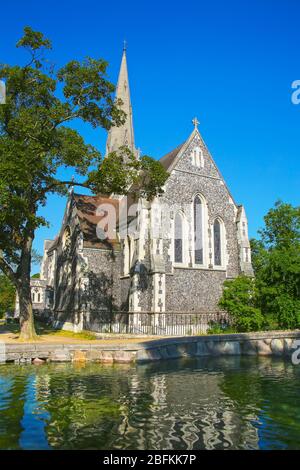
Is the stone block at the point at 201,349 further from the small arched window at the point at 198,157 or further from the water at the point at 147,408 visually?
the small arched window at the point at 198,157

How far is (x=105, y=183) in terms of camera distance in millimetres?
20297

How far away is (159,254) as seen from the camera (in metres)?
24.5

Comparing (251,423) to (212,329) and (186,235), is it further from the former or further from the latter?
(186,235)

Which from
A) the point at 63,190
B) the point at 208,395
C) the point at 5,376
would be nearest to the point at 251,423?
the point at 208,395

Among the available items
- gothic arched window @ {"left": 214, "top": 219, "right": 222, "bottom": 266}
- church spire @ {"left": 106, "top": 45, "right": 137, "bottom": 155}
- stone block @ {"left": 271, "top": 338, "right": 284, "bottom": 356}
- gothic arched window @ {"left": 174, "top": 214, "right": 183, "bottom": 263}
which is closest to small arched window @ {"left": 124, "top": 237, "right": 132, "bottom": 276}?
gothic arched window @ {"left": 174, "top": 214, "right": 183, "bottom": 263}

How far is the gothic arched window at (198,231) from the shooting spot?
2719cm

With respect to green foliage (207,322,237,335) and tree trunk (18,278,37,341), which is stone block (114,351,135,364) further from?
green foliage (207,322,237,335)

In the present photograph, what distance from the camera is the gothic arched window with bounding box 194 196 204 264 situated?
27.2 metres

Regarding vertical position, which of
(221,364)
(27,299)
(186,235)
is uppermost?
(186,235)

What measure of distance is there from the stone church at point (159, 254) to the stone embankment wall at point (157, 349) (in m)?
6.17

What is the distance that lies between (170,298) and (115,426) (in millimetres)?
18133

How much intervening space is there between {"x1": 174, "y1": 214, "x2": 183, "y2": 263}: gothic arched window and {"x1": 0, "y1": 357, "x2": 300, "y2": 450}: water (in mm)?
13136

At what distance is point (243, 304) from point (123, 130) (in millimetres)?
28765

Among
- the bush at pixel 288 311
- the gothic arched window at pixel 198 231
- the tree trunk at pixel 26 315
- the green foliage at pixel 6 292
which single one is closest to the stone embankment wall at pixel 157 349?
the bush at pixel 288 311
